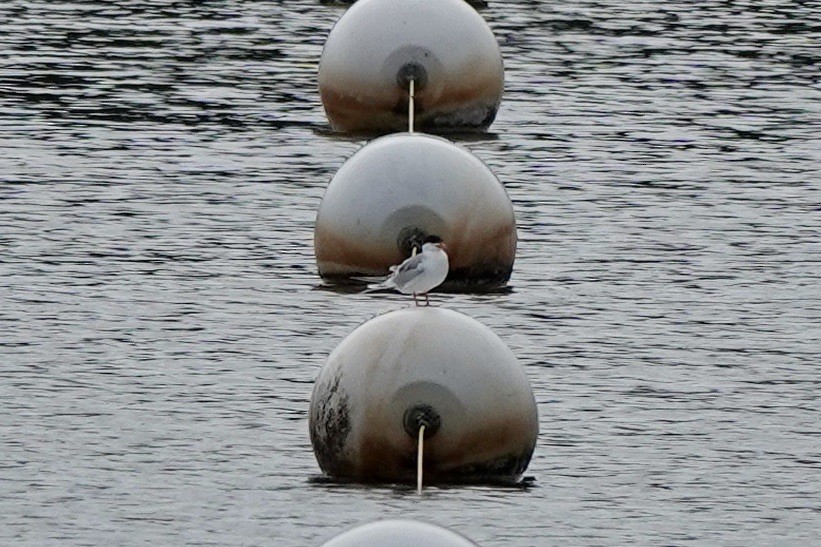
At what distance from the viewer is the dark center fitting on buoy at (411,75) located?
21.0m

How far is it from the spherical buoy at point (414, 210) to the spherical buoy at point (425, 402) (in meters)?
4.11

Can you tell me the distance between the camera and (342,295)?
16.3 m

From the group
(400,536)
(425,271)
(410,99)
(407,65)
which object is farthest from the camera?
(407,65)

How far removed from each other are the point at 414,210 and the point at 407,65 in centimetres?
513

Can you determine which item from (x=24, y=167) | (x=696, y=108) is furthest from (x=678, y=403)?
(x=696, y=108)

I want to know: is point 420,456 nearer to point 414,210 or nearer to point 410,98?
point 414,210

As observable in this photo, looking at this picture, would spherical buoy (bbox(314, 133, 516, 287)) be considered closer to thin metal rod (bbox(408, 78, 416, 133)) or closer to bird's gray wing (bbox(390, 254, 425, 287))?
bird's gray wing (bbox(390, 254, 425, 287))

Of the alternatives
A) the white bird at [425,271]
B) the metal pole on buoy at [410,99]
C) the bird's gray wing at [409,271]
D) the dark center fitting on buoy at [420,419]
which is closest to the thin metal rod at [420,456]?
the dark center fitting on buoy at [420,419]

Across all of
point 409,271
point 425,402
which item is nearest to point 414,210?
point 409,271

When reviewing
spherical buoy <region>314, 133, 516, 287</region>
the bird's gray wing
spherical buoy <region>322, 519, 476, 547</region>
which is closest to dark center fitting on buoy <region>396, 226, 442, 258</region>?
spherical buoy <region>314, 133, 516, 287</region>

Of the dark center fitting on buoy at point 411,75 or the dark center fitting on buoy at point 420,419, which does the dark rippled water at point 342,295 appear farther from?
the dark center fitting on buoy at point 411,75

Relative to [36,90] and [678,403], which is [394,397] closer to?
[678,403]

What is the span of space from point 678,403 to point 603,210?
542 centimetres

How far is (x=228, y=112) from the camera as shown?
23.2 m
